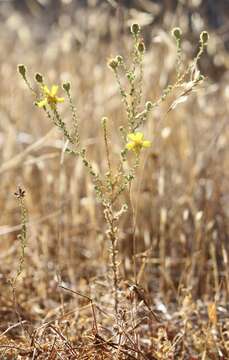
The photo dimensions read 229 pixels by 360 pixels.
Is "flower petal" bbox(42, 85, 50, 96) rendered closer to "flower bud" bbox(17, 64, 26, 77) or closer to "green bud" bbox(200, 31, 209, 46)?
"flower bud" bbox(17, 64, 26, 77)

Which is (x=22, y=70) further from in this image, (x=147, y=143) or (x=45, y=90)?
(x=147, y=143)

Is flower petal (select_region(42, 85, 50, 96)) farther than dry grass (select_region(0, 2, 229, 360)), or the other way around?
dry grass (select_region(0, 2, 229, 360))

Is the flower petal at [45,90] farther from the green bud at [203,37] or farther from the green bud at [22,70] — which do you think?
the green bud at [203,37]

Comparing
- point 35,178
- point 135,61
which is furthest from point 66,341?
point 35,178

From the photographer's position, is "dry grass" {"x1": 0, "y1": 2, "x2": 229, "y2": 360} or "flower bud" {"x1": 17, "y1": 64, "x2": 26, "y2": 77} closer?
"flower bud" {"x1": 17, "y1": 64, "x2": 26, "y2": 77}

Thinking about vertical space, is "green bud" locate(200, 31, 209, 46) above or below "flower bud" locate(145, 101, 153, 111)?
above

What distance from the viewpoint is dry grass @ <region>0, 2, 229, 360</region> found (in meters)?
1.46

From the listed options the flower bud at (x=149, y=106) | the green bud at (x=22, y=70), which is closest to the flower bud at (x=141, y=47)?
the flower bud at (x=149, y=106)

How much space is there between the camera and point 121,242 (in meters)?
2.24

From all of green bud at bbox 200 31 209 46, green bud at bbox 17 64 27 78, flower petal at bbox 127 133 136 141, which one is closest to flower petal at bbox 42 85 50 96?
green bud at bbox 17 64 27 78

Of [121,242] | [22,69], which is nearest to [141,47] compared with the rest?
[22,69]

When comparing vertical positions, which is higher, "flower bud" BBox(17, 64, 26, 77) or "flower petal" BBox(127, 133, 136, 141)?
"flower bud" BBox(17, 64, 26, 77)

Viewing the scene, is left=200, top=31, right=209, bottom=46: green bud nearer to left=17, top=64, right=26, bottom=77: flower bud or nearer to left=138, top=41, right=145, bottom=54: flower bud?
left=138, top=41, right=145, bottom=54: flower bud

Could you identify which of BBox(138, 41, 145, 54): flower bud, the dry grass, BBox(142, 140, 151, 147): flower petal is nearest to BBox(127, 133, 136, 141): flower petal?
BBox(142, 140, 151, 147): flower petal
